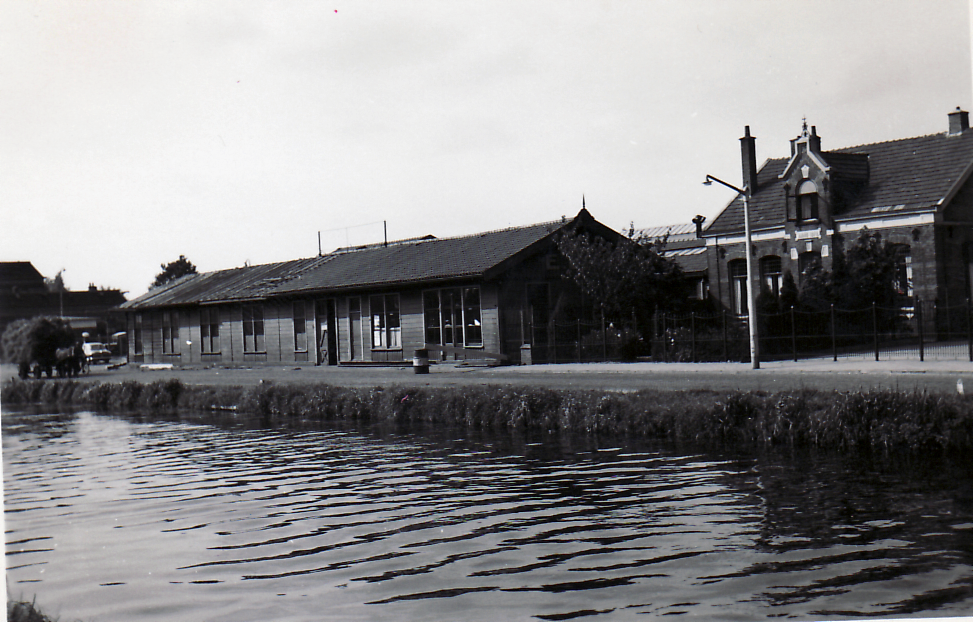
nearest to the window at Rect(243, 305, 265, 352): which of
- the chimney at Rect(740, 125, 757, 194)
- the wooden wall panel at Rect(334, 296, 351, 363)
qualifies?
the wooden wall panel at Rect(334, 296, 351, 363)

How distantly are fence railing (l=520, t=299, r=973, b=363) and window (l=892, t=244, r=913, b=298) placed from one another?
14.3 feet

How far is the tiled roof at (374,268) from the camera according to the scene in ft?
98.5

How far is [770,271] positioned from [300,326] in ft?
59.1

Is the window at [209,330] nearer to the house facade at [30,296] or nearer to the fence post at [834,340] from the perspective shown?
the fence post at [834,340]

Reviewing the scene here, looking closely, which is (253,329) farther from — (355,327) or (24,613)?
(24,613)

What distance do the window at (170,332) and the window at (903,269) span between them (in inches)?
1195

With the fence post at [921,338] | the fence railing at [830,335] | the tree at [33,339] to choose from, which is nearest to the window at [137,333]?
the tree at [33,339]

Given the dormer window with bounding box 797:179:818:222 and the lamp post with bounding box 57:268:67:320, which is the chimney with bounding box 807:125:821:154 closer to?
the dormer window with bounding box 797:179:818:222

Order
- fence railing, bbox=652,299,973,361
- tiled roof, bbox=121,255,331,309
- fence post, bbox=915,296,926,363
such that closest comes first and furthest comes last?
fence post, bbox=915,296,926,363
fence railing, bbox=652,299,973,361
tiled roof, bbox=121,255,331,309

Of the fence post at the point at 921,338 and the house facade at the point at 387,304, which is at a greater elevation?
the house facade at the point at 387,304

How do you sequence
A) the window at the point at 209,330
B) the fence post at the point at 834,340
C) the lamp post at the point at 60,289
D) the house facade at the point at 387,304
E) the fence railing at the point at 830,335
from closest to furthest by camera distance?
the lamp post at the point at 60,289 < the fence railing at the point at 830,335 < the fence post at the point at 834,340 < the house facade at the point at 387,304 < the window at the point at 209,330

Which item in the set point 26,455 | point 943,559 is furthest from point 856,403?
point 26,455

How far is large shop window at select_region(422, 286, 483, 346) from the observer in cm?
2978

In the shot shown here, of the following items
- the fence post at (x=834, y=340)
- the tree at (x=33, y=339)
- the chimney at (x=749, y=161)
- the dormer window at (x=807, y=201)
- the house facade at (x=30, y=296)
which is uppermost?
the chimney at (x=749, y=161)
